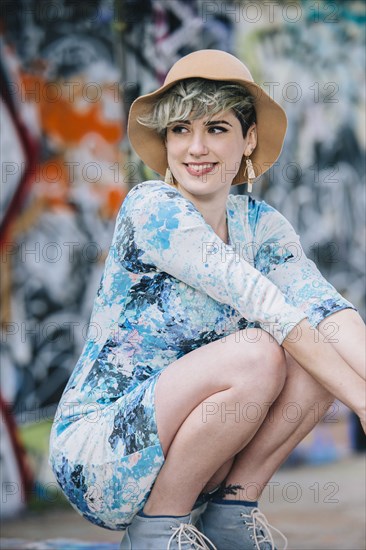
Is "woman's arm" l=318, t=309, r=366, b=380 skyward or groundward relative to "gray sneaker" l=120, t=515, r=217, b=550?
skyward

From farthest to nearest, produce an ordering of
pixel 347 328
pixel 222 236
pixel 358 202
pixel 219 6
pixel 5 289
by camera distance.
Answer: pixel 358 202, pixel 219 6, pixel 5 289, pixel 222 236, pixel 347 328

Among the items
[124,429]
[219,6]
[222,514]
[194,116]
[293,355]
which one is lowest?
[222,514]

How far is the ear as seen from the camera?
121 inches

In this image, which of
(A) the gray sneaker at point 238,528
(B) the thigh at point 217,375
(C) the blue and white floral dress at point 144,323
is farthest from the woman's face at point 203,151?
(A) the gray sneaker at point 238,528

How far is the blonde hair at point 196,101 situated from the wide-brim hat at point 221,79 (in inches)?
1.0

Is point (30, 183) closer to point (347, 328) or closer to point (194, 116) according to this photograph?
point (194, 116)

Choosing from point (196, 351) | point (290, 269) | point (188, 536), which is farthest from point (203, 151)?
point (188, 536)

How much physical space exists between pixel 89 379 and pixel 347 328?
2.40 feet

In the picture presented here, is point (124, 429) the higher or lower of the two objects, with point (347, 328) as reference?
lower

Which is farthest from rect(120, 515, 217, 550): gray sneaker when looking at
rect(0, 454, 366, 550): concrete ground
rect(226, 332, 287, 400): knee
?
rect(0, 454, 366, 550): concrete ground

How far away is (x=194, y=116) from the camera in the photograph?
2.84 m

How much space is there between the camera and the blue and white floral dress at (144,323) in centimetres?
266

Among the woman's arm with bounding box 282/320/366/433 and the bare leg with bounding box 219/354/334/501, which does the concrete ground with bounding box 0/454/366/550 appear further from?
the woman's arm with bounding box 282/320/366/433

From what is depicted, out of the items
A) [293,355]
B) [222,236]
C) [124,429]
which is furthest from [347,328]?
[124,429]
